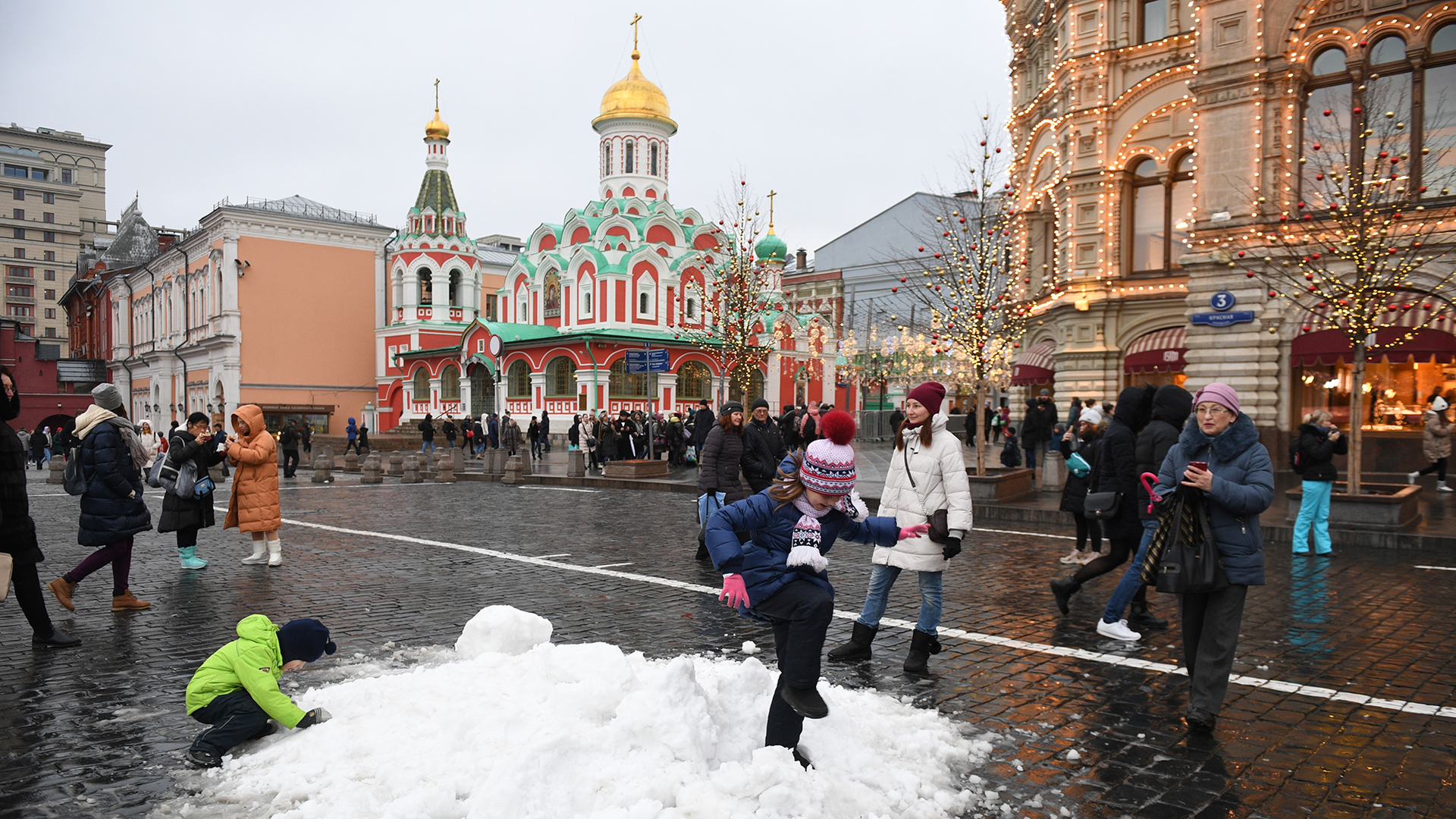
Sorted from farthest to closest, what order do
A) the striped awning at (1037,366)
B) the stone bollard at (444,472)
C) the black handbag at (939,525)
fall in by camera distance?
1. the striped awning at (1037,366)
2. the stone bollard at (444,472)
3. the black handbag at (939,525)

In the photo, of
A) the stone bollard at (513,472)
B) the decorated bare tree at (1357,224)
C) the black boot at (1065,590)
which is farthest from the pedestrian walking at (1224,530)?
the stone bollard at (513,472)

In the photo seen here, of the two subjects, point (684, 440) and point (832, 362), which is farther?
point (832, 362)

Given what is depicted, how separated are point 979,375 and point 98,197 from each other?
10936cm

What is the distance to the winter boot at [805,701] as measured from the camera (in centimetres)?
381

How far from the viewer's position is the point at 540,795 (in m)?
3.44

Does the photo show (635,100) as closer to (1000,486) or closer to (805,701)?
(1000,486)

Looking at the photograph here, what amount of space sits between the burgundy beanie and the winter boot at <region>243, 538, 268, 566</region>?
767 centimetres

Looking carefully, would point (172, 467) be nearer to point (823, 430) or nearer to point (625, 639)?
point (625, 639)

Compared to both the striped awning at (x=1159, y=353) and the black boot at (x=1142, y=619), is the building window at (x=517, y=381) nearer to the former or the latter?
the striped awning at (x=1159, y=353)

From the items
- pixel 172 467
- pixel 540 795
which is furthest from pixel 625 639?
pixel 172 467

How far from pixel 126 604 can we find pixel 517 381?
116ft

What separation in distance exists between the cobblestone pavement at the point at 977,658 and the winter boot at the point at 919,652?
0.41 feet

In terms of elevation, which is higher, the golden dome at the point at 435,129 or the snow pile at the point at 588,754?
the golden dome at the point at 435,129

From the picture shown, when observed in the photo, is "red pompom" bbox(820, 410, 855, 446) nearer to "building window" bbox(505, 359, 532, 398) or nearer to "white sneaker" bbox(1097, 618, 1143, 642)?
"white sneaker" bbox(1097, 618, 1143, 642)
